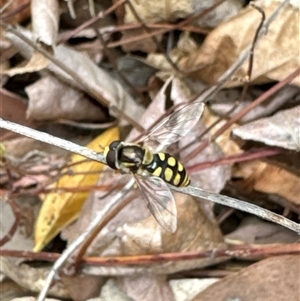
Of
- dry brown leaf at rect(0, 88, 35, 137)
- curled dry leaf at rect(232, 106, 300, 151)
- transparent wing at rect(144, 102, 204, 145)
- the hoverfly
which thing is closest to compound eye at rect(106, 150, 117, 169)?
the hoverfly

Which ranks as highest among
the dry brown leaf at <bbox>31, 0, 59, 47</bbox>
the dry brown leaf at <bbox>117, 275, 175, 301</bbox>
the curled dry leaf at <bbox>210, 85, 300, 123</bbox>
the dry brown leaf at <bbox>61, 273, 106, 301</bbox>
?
the dry brown leaf at <bbox>31, 0, 59, 47</bbox>

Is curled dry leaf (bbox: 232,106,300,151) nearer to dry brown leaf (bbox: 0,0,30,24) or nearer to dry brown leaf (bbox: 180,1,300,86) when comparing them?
dry brown leaf (bbox: 180,1,300,86)

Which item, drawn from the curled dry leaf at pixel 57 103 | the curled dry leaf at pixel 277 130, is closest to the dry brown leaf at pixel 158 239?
the curled dry leaf at pixel 277 130

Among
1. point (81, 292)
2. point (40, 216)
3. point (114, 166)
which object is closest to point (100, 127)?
point (40, 216)

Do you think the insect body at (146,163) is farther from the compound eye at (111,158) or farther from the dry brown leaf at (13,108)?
the dry brown leaf at (13,108)

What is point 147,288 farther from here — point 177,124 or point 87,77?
point 87,77

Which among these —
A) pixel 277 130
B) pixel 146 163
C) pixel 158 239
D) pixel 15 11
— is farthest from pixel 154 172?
pixel 15 11
